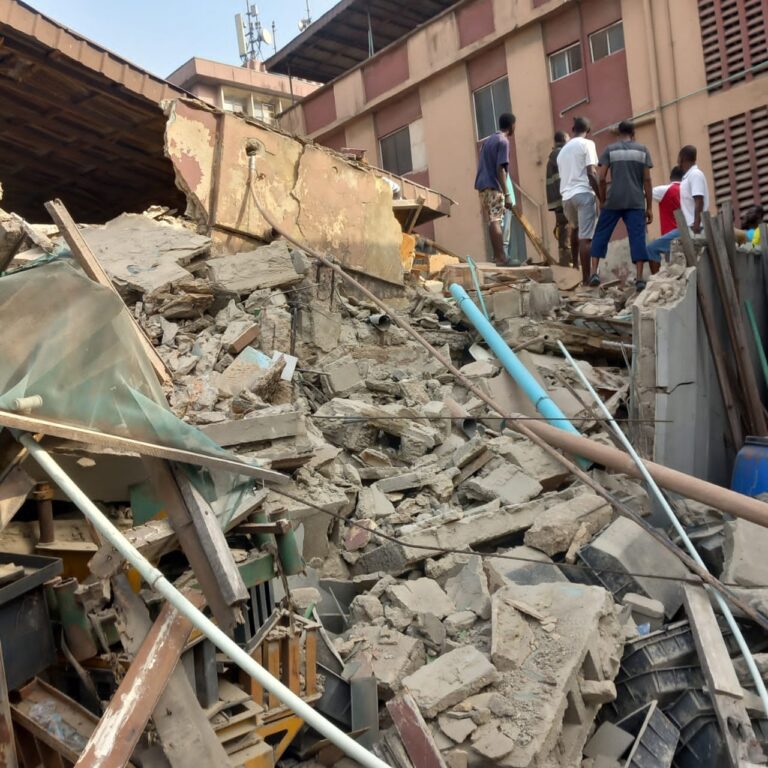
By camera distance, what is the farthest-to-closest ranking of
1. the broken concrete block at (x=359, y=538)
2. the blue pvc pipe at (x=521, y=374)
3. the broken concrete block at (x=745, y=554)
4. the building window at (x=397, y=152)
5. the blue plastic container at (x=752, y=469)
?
the building window at (x=397, y=152) → the blue pvc pipe at (x=521, y=374) → the blue plastic container at (x=752, y=469) → the broken concrete block at (x=359, y=538) → the broken concrete block at (x=745, y=554)

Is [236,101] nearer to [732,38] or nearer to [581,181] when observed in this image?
[732,38]

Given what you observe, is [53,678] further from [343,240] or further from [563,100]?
[563,100]

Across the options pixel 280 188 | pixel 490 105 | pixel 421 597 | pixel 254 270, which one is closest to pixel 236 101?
pixel 490 105

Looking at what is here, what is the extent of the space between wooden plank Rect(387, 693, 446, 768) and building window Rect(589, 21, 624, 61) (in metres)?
13.7

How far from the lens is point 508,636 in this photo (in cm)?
334

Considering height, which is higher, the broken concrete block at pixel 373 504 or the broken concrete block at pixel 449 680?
the broken concrete block at pixel 373 504

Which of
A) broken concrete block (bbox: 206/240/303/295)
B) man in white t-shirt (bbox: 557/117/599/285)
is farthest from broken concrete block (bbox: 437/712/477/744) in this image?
man in white t-shirt (bbox: 557/117/599/285)

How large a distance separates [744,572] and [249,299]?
4.39 meters

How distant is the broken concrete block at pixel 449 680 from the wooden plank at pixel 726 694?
1.05m

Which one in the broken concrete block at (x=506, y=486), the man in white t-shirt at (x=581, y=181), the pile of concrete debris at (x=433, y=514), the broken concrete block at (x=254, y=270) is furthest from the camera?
the man in white t-shirt at (x=581, y=181)

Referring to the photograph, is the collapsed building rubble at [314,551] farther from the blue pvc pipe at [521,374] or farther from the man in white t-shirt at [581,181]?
the man in white t-shirt at [581,181]

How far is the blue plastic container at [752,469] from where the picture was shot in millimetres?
4879

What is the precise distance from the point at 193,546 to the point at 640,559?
8.67 feet

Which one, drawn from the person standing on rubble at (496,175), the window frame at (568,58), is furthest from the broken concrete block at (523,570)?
the window frame at (568,58)
